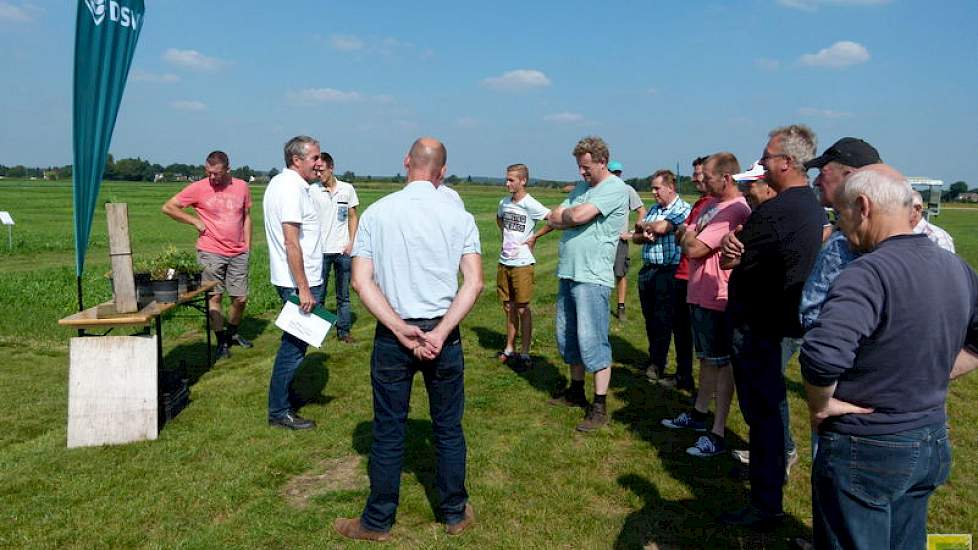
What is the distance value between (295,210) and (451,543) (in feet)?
9.40

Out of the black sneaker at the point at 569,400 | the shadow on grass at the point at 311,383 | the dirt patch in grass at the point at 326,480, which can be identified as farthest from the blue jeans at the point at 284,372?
the black sneaker at the point at 569,400

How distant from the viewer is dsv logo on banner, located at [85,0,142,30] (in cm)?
512

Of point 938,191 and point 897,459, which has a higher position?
point 938,191

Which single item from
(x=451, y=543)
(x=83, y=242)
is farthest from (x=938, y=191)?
(x=83, y=242)

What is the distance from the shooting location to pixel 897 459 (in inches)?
89.9

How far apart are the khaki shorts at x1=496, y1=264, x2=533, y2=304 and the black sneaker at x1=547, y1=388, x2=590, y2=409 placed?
148cm

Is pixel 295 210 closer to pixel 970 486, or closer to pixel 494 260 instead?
pixel 970 486

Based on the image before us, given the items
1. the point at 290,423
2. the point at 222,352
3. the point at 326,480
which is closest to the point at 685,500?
the point at 326,480

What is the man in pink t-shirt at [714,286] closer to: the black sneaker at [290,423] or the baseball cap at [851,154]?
the baseball cap at [851,154]

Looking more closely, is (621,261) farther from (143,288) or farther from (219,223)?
(143,288)

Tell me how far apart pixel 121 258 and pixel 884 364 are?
513 cm

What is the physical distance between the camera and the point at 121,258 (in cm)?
509

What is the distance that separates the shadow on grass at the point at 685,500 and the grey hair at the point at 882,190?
7.64 ft

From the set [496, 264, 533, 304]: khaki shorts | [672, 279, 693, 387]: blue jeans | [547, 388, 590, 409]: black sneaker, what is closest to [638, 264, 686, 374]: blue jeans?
[672, 279, 693, 387]: blue jeans
